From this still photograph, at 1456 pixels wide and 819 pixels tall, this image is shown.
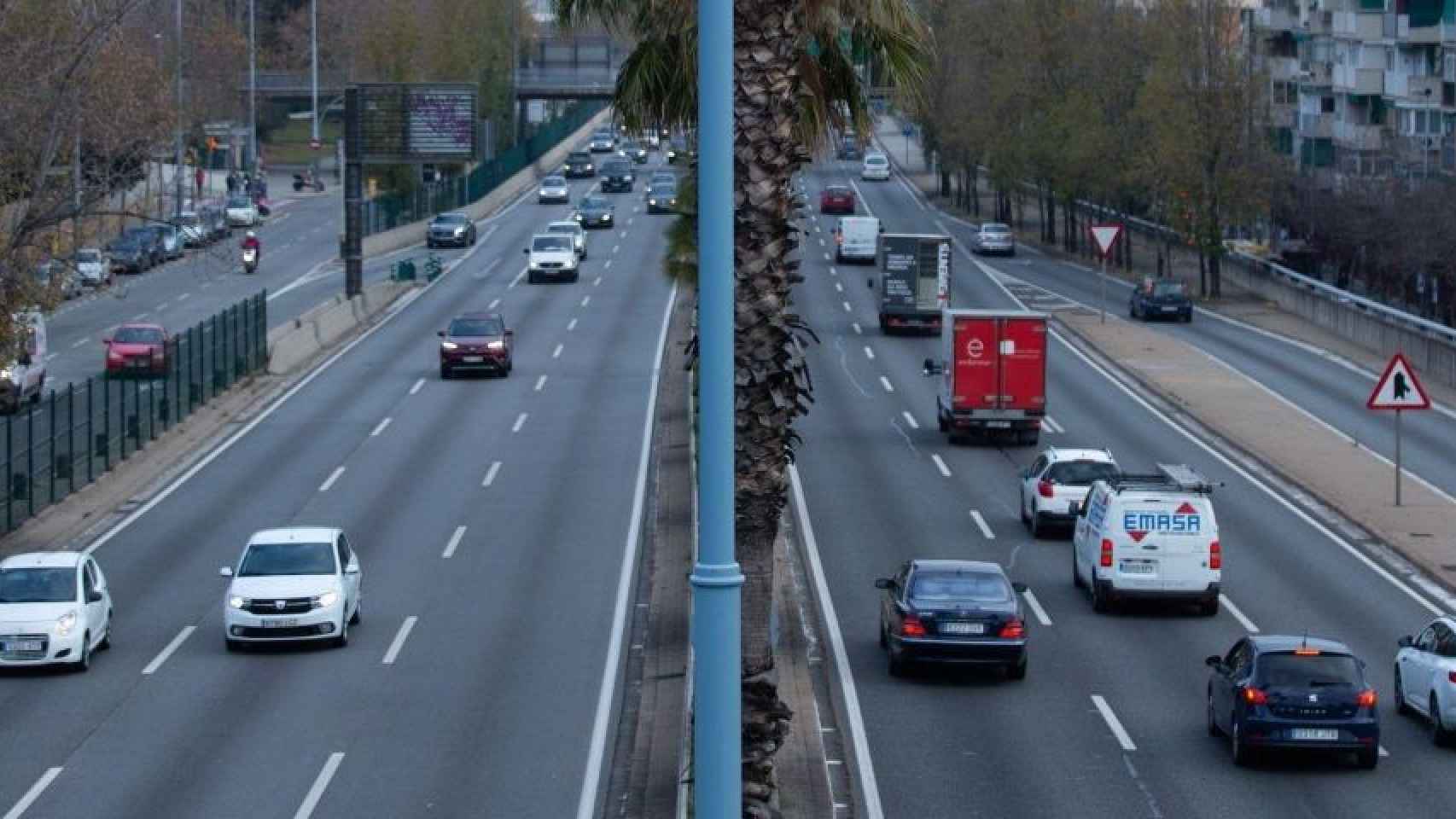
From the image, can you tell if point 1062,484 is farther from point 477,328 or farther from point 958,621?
point 477,328

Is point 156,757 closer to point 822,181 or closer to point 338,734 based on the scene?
point 338,734

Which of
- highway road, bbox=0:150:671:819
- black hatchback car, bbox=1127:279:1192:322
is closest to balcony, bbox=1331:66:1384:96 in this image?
black hatchback car, bbox=1127:279:1192:322

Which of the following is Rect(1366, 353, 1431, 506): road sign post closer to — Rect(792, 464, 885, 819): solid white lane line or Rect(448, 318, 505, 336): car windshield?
Rect(792, 464, 885, 819): solid white lane line

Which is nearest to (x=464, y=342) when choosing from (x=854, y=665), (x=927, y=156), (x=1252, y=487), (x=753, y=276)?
(x=1252, y=487)

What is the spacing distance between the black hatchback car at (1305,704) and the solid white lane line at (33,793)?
1223 cm

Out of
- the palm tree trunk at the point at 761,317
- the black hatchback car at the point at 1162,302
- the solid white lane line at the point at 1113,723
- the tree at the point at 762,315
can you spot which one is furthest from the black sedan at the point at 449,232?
the palm tree trunk at the point at 761,317

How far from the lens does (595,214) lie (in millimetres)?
98312

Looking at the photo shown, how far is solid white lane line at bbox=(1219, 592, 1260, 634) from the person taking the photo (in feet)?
99.8

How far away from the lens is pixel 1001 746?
2422 cm

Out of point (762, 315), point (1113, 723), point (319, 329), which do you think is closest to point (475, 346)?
point (319, 329)

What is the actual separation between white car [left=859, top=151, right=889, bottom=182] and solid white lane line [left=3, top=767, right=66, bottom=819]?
362ft

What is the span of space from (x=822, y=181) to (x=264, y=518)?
3593 inches

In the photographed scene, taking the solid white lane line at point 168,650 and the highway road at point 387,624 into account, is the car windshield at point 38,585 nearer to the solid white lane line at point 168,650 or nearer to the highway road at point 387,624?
the highway road at point 387,624

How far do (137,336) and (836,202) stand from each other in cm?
5361
